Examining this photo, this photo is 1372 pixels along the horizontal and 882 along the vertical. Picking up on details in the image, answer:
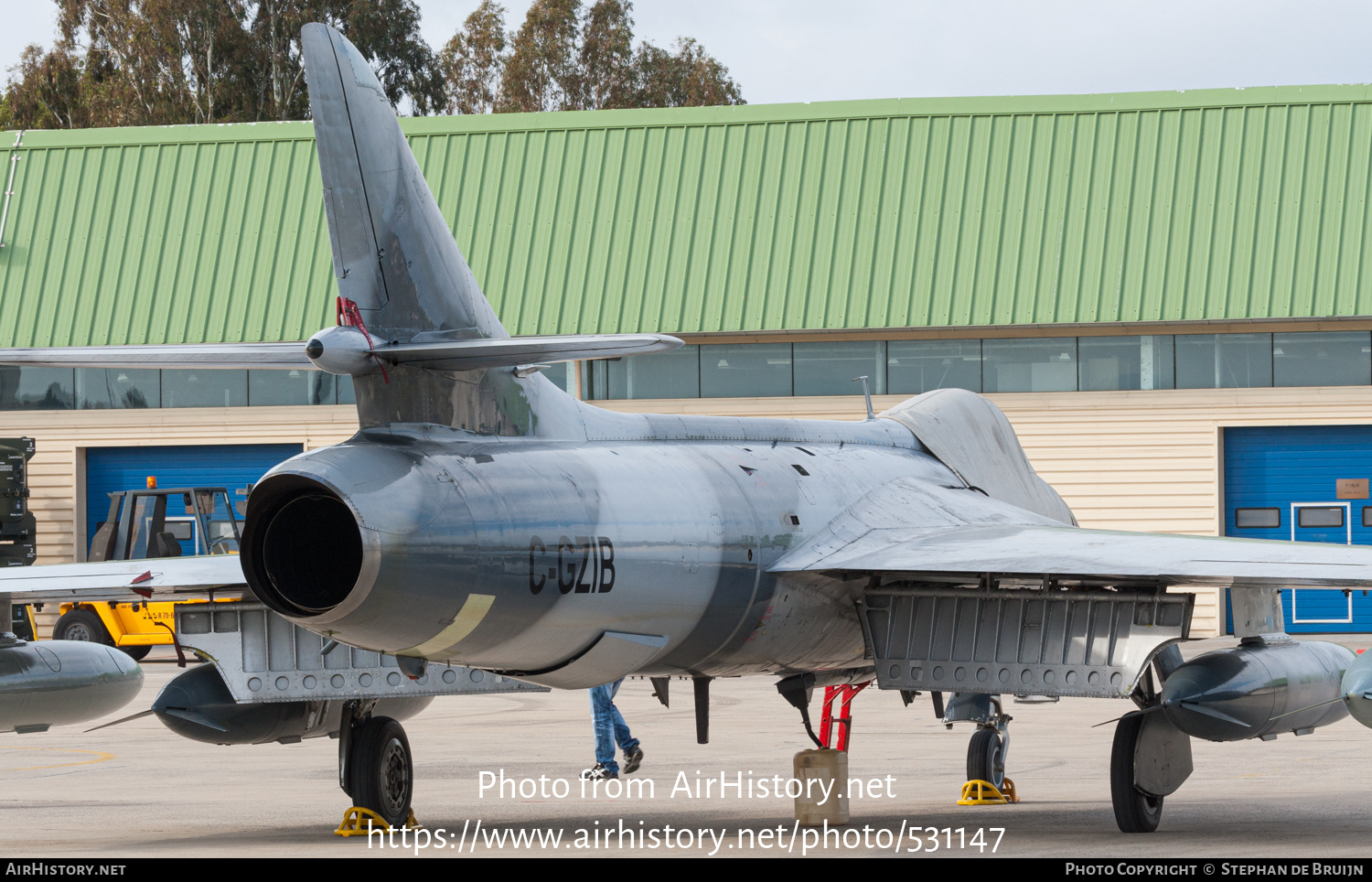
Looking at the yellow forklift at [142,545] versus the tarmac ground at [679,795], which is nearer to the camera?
the tarmac ground at [679,795]

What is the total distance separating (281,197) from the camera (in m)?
34.2

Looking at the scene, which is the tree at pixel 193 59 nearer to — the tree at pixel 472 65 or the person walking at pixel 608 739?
the tree at pixel 472 65

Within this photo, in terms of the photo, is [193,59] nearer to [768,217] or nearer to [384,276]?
[768,217]

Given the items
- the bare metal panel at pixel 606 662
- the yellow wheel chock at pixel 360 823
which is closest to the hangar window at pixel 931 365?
the yellow wheel chock at pixel 360 823

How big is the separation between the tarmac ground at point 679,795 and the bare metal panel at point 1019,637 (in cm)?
106

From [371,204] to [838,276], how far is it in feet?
73.3

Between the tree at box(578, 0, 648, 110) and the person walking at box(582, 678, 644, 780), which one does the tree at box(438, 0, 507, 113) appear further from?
the person walking at box(582, 678, 644, 780)

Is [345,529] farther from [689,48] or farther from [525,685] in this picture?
[689,48]

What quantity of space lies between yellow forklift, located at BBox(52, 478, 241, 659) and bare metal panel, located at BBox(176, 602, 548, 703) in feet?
52.5

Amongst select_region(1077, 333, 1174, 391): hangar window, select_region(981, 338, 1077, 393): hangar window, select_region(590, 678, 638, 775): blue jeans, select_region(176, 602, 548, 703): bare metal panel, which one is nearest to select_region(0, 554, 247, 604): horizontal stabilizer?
select_region(176, 602, 548, 703): bare metal panel

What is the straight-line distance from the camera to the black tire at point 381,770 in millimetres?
12680

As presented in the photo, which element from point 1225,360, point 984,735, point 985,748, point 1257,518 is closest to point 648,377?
point 1225,360

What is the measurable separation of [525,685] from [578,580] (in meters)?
1.52

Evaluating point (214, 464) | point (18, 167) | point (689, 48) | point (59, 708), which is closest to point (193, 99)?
point (689, 48)
